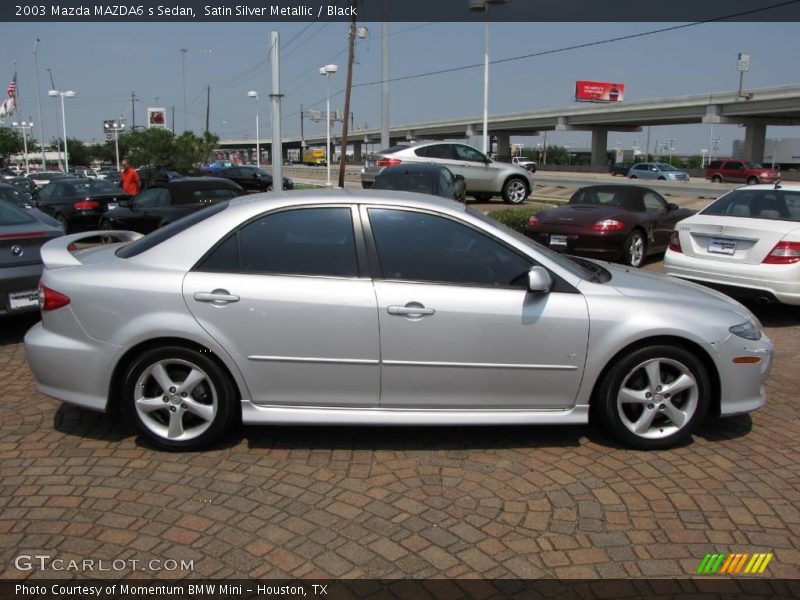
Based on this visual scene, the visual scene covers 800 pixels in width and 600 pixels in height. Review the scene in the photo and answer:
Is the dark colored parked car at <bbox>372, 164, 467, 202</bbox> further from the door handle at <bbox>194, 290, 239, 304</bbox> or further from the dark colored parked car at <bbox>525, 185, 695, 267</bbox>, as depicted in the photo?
the door handle at <bbox>194, 290, 239, 304</bbox>

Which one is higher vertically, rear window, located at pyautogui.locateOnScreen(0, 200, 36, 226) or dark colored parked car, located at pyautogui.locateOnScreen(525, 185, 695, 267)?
rear window, located at pyautogui.locateOnScreen(0, 200, 36, 226)

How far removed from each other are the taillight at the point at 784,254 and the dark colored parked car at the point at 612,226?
2.78 m

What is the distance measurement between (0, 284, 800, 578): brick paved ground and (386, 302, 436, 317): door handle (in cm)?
88

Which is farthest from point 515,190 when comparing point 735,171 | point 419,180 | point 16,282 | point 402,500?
point 735,171

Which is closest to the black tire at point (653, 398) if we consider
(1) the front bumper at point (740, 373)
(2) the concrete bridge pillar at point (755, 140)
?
(1) the front bumper at point (740, 373)

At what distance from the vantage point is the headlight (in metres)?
4.21

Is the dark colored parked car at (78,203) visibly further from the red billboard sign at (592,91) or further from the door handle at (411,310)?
the red billboard sign at (592,91)

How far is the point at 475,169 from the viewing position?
57.6 ft

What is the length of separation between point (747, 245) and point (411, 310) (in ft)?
16.9

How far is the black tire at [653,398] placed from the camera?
409cm

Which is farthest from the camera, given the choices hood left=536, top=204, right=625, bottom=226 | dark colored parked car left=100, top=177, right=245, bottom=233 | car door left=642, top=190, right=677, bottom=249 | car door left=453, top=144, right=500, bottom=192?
car door left=453, top=144, right=500, bottom=192

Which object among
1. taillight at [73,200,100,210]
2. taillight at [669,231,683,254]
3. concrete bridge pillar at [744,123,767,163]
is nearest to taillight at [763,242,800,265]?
taillight at [669,231,683,254]

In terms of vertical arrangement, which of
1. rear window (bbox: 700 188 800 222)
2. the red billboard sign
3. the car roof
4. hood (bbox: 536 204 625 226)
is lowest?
hood (bbox: 536 204 625 226)

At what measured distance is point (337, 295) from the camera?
3.94 m
